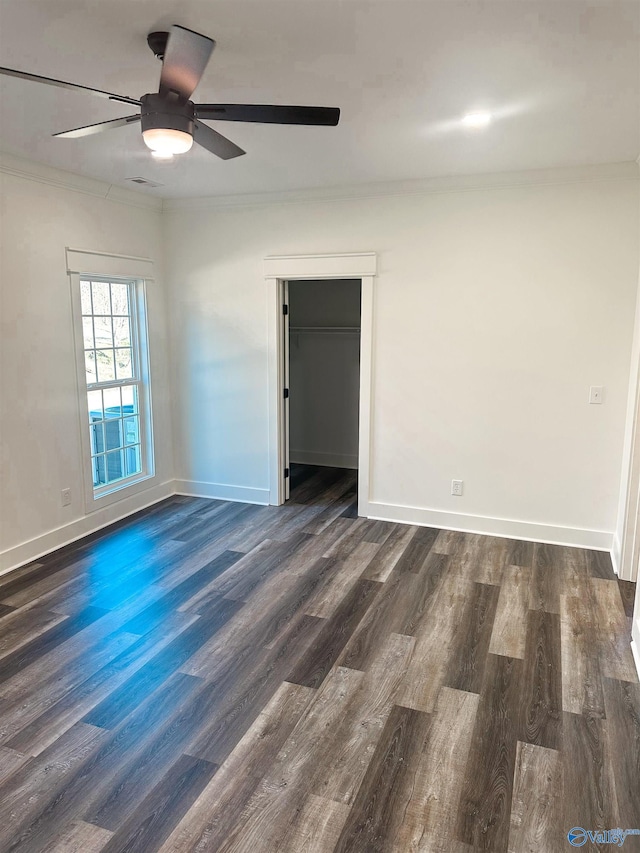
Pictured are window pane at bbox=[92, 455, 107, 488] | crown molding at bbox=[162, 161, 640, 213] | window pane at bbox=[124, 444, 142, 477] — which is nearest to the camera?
crown molding at bbox=[162, 161, 640, 213]

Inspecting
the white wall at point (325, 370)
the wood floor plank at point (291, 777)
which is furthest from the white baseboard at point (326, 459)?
the wood floor plank at point (291, 777)

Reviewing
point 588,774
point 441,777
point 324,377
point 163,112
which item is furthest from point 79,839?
point 324,377

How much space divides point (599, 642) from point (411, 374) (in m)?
2.33

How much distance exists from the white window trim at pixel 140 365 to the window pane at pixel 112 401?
0.85 feet

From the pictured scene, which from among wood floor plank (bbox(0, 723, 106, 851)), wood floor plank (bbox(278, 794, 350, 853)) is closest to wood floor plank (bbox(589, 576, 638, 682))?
wood floor plank (bbox(278, 794, 350, 853))

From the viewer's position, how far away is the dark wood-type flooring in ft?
6.49

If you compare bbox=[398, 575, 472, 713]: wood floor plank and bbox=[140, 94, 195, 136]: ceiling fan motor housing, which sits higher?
bbox=[140, 94, 195, 136]: ceiling fan motor housing

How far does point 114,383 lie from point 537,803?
13.5 feet

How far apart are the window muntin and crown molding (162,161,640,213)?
1050mm

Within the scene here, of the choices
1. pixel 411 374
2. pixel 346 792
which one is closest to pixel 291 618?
pixel 346 792

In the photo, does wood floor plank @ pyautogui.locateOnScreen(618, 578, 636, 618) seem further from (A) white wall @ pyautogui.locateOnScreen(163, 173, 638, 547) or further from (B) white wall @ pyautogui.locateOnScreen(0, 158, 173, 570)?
(B) white wall @ pyautogui.locateOnScreen(0, 158, 173, 570)

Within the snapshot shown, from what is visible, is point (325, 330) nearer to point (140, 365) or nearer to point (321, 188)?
point (321, 188)

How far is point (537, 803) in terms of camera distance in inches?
80.6

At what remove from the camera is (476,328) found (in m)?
4.35
